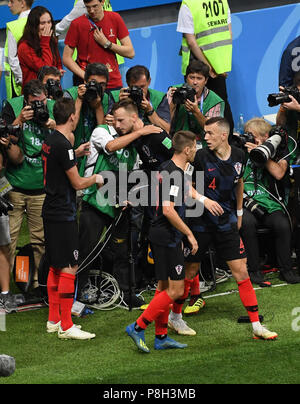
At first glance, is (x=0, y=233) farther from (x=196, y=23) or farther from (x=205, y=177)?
(x=196, y=23)

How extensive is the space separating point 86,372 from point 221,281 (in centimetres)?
268

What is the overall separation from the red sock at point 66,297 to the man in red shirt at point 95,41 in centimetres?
285

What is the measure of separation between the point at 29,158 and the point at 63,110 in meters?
1.25

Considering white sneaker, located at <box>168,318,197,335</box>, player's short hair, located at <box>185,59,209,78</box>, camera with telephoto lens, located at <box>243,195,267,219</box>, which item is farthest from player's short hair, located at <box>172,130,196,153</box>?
camera with telephoto lens, located at <box>243,195,267,219</box>

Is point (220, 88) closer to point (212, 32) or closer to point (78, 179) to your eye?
point (212, 32)

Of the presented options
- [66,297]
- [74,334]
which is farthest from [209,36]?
[74,334]

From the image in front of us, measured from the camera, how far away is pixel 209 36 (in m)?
9.77

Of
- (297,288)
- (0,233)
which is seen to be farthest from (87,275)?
(297,288)

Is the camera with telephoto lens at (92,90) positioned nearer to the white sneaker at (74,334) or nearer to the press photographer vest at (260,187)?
the press photographer vest at (260,187)

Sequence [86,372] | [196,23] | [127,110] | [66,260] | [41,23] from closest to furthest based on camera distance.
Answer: [86,372], [66,260], [127,110], [41,23], [196,23]

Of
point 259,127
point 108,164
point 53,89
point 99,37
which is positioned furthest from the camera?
point 99,37

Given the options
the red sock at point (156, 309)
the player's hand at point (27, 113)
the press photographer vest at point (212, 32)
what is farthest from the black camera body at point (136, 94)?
the red sock at point (156, 309)

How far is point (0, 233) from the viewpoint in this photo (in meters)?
8.01

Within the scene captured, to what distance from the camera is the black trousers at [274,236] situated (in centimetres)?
847
